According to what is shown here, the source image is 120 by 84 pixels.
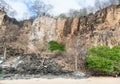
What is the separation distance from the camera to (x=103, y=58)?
31578 millimetres

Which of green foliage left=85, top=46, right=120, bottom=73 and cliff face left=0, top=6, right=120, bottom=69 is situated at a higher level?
cliff face left=0, top=6, right=120, bottom=69

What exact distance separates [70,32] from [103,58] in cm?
1878

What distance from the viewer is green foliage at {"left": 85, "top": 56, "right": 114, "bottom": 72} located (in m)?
30.3

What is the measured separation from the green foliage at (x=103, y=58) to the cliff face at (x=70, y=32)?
8.89 feet

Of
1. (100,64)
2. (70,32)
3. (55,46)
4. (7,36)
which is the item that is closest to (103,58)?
(100,64)

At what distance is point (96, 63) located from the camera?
30.6 metres

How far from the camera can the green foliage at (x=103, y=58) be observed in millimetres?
30406

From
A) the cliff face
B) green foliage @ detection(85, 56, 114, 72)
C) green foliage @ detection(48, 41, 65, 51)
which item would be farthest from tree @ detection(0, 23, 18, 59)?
green foliage @ detection(85, 56, 114, 72)

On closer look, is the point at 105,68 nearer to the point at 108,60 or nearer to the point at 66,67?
the point at 108,60

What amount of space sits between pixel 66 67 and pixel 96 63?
4.18 meters

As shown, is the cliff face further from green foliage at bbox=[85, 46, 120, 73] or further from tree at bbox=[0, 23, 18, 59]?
green foliage at bbox=[85, 46, 120, 73]

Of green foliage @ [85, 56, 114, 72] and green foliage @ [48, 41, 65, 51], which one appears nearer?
green foliage @ [85, 56, 114, 72]

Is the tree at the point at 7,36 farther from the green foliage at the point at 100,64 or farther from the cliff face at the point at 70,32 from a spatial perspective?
the green foliage at the point at 100,64

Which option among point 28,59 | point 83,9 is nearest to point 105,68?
point 28,59
